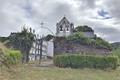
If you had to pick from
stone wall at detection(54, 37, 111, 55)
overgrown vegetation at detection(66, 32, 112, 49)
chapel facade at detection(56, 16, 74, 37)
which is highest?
chapel facade at detection(56, 16, 74, 37)

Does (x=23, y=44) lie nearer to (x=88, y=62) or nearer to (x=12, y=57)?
(x=88, y=62)

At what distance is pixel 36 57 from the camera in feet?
95.2

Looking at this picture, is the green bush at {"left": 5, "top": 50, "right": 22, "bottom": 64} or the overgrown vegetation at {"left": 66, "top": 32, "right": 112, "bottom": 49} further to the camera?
the overgrown vegetation at {"left": 66, "top": 32, "right": 112, "bottom": 49}

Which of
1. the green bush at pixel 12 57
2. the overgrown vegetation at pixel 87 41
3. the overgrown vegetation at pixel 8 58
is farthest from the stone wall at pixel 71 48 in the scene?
the overgrown vegetation at pixel 8 58

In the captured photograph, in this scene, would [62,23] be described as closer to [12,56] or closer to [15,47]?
[15,47]

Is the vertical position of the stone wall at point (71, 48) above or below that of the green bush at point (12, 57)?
above

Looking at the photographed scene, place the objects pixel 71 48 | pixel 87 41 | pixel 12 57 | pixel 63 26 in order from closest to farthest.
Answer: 1. pixel 12 57
2. pixel 71 48
3. pixel 87 41
4. pixel 63 26

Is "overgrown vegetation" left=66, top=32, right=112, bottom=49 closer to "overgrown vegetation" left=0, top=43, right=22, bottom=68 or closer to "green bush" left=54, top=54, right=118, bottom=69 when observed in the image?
"green bush" left=54, top=54, right=118, bottom=69

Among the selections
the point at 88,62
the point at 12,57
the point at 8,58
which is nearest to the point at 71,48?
the point at 88,62

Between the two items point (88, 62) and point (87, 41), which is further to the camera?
point (87, 41)

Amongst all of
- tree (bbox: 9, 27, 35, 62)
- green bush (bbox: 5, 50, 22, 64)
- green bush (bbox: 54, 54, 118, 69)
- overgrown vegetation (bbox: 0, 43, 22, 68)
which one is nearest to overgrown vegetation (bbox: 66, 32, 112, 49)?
tree (bbox: 9, 27, 35, 62)

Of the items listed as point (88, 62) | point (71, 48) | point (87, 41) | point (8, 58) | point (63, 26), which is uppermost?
point (63, 26)

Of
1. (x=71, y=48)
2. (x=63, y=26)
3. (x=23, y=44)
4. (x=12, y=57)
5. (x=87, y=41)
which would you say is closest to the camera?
(x=12, y=57)

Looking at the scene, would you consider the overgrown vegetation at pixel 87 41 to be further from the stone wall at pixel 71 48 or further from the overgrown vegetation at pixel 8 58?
the overgrown vegetation at pixel 8 58
